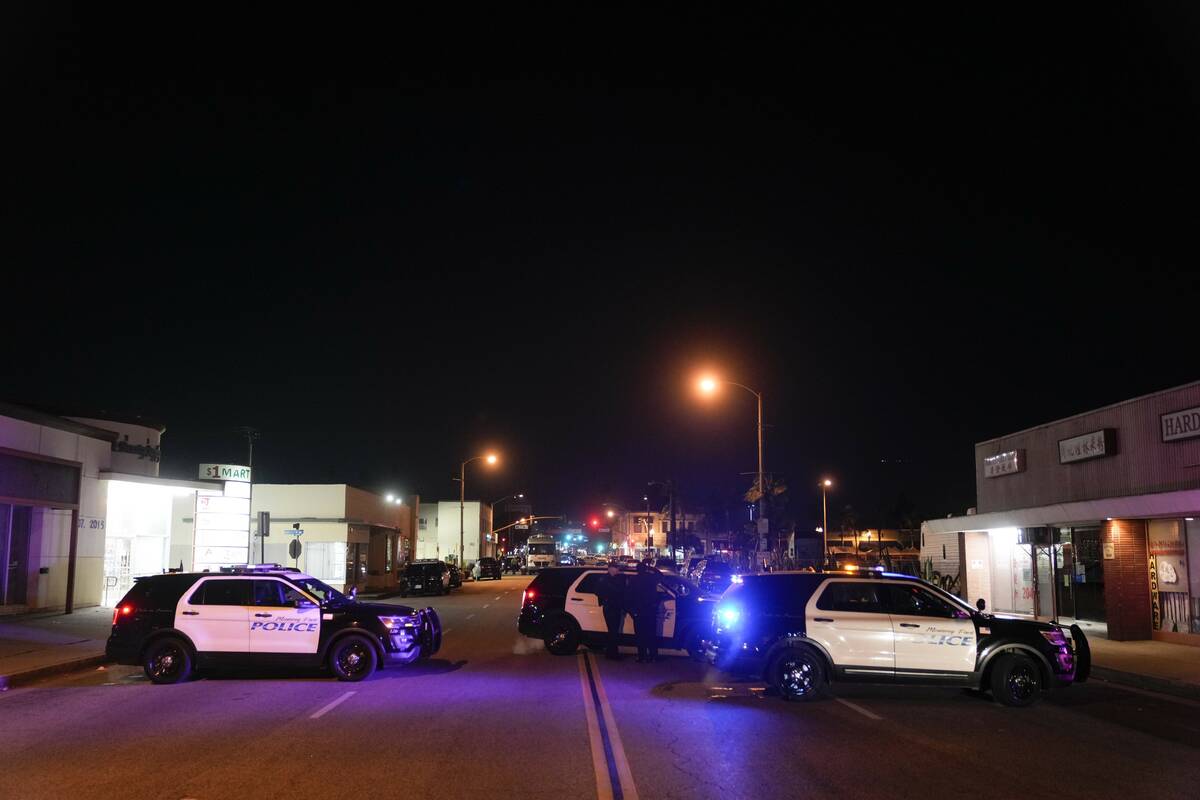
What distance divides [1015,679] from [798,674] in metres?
2.92

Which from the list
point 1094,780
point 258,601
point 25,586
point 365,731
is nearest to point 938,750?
point 1094,780

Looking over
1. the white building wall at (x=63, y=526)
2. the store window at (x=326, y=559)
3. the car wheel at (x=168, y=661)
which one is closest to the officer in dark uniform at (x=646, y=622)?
the car wheel at (x=168, y=661)

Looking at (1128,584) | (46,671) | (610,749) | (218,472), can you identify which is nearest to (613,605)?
(610,749)

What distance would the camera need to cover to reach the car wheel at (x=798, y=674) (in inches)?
522

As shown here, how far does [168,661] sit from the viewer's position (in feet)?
49.8

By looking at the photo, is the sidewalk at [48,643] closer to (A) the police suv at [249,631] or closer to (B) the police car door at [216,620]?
(A) the police suv at [249,631]

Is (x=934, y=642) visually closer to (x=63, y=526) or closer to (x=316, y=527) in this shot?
(x=63, y=526)

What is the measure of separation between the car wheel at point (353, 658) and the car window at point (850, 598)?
7.01 metres

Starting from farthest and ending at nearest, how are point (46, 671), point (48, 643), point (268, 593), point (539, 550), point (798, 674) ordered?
1. point (539, 550)
2. point (48, 643)
3. point (46, 671)
4. point (268, 593)
5. point (798, 674)

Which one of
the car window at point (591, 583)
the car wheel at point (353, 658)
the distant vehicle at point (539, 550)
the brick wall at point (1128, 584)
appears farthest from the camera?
the distant vehicle at point (539, 550)

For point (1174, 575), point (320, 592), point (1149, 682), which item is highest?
point (1174, 575)

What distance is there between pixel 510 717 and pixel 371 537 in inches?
1781

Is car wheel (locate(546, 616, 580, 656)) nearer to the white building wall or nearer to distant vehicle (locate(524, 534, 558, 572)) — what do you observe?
the white building wall

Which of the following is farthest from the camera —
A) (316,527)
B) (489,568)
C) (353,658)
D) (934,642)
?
(489,568)
